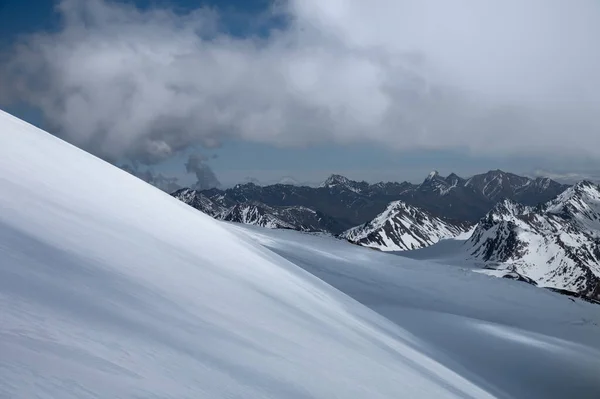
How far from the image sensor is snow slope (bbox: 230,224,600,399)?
19266mm

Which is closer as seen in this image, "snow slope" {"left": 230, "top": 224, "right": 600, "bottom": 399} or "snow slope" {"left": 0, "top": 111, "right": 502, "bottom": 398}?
"snow slope" {"left": 0, "top": 111, "right": 502, "bottom": 398}

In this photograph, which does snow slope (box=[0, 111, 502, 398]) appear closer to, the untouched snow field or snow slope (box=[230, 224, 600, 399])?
the untouched snow field

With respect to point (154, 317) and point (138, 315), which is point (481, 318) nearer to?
point (154, 317)

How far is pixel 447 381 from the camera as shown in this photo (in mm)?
12469

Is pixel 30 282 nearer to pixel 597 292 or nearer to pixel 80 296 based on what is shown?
pixel 80 296

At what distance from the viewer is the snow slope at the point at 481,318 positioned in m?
19.3

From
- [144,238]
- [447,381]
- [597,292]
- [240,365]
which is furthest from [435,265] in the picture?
[597,292]

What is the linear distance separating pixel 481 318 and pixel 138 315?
28619 mm

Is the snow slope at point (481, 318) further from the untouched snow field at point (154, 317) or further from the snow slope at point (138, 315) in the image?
the snow slope at point (138, 315)

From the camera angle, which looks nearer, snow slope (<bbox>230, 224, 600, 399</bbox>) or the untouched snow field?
the untouched snow field

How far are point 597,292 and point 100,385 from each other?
232277 millimetres

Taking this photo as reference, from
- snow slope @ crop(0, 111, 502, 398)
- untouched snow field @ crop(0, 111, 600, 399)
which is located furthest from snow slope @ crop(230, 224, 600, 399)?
snow slope @ crop(0, 111, 502, 398)

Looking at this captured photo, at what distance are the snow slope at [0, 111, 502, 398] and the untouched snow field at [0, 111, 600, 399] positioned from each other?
23 mm

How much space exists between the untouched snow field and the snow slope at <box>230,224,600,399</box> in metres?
0.23
